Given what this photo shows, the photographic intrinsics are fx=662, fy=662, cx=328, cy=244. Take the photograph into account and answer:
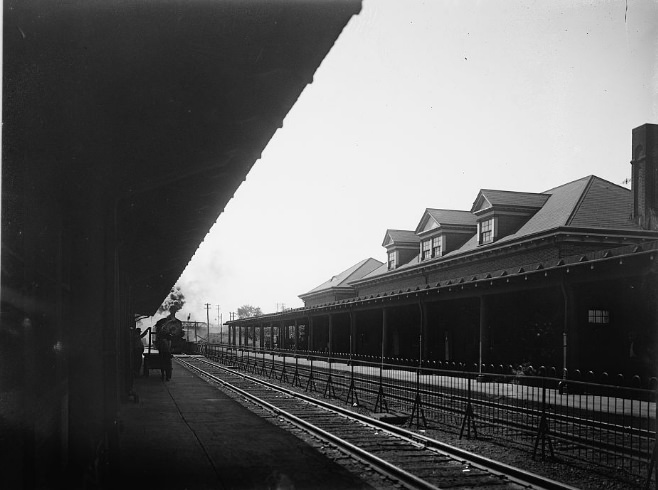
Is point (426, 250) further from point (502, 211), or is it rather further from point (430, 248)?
point (502, 211)

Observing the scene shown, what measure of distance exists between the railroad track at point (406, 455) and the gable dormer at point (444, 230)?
18358mm

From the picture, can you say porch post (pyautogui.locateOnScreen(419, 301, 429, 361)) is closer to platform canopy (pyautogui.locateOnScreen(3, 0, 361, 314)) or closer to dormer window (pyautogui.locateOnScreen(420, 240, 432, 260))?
dormer window (pyautogui.locateOnScreen(420, 240, 432, 260))

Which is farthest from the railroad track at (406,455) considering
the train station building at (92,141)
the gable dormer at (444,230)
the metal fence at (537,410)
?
the gable dormer at (444,230)

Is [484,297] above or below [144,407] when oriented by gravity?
above

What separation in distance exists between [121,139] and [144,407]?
1073 cm

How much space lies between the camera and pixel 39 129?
4891mm

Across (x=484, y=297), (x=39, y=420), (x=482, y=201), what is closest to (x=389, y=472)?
(x=39, y=420)

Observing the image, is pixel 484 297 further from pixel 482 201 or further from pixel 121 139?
pixel 121 139

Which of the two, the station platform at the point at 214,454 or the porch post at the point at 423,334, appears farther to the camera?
the porch post at the point at 423,334

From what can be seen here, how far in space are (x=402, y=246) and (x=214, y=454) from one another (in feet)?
100

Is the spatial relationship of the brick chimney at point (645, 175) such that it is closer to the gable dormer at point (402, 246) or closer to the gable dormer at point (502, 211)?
the gable dormer at point (502, 211)

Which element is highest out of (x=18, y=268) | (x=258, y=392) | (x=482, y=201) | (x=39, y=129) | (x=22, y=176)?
(x=482, y=201)

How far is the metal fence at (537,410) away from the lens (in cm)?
952

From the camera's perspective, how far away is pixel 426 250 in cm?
3547
